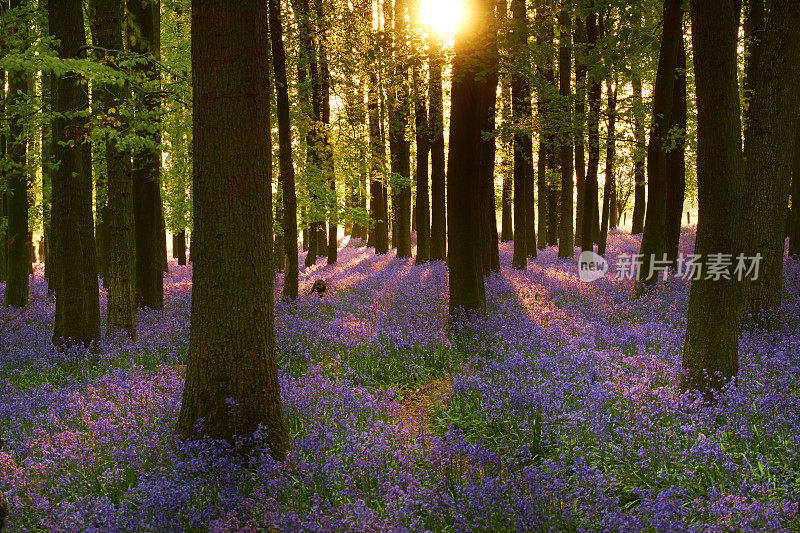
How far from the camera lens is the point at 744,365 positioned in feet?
23.3

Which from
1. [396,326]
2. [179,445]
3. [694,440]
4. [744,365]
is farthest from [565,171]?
[179,445]

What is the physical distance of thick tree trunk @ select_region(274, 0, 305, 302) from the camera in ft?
45.4

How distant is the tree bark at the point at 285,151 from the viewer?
13.9 meters

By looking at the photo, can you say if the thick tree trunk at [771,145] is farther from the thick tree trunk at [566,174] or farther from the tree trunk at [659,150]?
the thick tree trunk at [566,174]

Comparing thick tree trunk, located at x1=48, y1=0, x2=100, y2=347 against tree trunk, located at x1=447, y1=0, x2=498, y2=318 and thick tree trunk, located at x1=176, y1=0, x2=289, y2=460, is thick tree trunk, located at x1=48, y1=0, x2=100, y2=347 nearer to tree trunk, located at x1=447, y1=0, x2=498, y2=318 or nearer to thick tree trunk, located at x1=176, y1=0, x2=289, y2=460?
thick tree trunk, located at x1=176, y1=0, x2=289, y2=460

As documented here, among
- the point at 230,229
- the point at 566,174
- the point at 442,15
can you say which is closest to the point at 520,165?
the point at 566,174

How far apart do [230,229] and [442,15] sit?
10.6m

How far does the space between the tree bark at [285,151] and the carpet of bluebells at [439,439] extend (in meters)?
4.52

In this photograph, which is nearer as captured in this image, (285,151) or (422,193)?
(285,151)

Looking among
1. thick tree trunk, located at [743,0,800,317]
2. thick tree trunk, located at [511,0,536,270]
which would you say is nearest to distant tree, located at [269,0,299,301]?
thick tree trunk, located at [511,0,536,270]

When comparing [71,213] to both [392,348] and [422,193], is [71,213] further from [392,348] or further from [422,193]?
[422,193]

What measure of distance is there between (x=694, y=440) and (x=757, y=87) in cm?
719

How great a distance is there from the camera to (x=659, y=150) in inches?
514

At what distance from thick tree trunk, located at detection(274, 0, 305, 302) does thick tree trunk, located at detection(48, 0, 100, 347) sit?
16.5 feet
